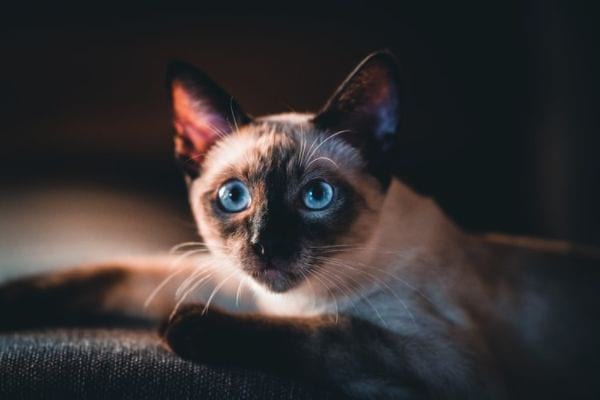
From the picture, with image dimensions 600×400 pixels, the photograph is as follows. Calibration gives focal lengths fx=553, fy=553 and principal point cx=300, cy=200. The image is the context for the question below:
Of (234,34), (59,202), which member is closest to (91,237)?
(59,202)

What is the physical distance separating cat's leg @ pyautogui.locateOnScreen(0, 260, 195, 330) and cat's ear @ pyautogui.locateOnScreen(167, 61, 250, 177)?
36cm

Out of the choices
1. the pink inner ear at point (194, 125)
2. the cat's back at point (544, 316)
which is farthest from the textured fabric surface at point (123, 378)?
the cat's back at point (544, 316)

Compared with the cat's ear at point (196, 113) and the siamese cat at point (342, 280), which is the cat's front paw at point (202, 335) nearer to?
the siamese cat at point (342, 280)

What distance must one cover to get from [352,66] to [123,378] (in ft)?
7.11

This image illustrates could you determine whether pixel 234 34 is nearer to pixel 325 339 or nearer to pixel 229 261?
pixel 229 261

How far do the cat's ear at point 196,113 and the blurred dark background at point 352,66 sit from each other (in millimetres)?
1209

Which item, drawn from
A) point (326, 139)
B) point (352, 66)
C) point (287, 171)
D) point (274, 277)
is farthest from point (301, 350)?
point (352, 66)

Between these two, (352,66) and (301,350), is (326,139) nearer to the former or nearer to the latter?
(301,350)

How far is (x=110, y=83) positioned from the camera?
3.04m

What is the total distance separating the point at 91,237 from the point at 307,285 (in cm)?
168

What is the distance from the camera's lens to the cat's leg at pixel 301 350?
1076 millimetres

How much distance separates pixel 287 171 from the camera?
4.47 feet

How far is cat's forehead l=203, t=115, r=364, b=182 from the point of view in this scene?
4.58ft

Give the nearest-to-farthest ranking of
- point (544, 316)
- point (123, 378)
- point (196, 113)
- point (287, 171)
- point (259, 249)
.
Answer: point (123, 378) → point (259, 249) → point (287, 171) → point (196, 113) → point (544, 316)
